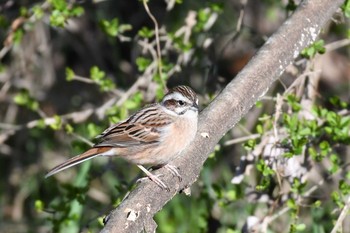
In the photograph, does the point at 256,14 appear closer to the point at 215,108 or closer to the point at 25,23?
the point at 25,23

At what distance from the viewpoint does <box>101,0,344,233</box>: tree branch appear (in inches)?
151

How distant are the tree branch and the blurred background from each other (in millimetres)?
150

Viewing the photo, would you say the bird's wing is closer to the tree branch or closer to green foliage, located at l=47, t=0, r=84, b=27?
the tree branch

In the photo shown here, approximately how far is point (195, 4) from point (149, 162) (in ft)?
8.78

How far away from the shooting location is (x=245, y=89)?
162 inches

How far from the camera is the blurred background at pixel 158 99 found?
15.3ft

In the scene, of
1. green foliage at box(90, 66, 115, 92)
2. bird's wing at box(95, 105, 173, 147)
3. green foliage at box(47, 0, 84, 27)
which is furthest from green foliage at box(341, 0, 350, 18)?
green foliage at box(47, 0, 84, 27)

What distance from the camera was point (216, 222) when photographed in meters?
5.54

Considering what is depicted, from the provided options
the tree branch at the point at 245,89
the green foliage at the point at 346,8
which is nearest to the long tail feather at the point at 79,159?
the tree branch at the point at 245,89

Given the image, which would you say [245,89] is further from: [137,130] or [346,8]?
[137,130]

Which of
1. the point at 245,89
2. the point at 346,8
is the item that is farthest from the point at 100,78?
the point at 346,8

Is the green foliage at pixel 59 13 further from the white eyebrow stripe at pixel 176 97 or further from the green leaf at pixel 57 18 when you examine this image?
the white eyebrow stripe at pixel 176 97

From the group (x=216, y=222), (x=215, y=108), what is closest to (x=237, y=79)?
(x=215, y=108)

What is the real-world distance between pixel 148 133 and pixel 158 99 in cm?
34
